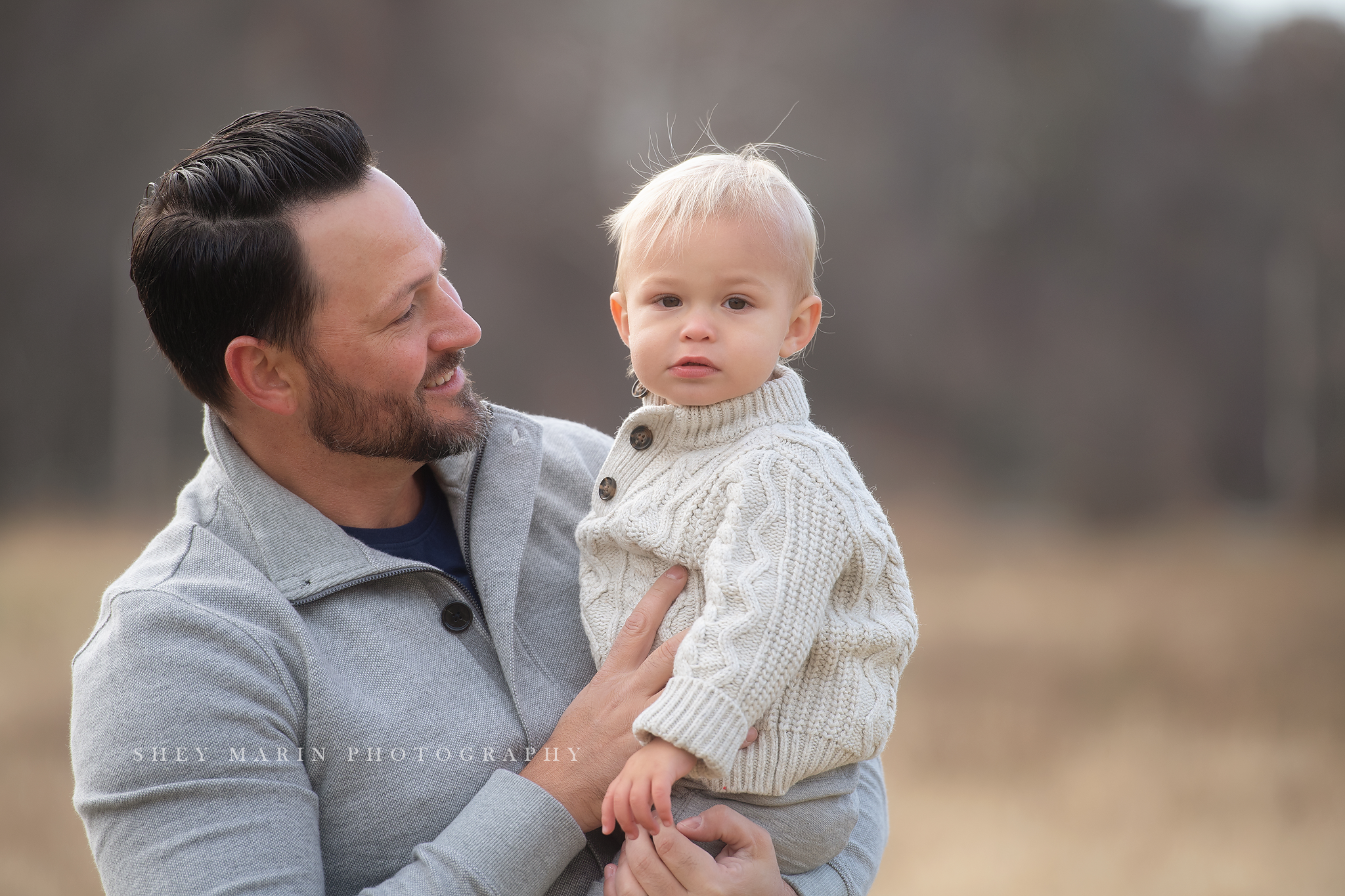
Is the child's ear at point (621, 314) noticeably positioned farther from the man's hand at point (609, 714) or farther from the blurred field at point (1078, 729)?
the blurred field at point (1078, 729)

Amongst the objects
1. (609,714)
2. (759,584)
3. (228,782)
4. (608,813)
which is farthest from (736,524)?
(228,782)

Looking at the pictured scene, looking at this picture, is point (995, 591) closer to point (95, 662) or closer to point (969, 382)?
point (969, 382)

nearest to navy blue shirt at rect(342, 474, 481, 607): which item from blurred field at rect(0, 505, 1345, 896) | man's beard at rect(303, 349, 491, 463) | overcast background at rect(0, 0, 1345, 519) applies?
man's beard at rect(303, 349, 491, 463)

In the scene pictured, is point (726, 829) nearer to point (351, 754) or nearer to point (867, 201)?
point (351, 754)

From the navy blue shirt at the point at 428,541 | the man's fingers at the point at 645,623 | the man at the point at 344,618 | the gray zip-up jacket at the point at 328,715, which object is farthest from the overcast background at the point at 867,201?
the man's fingers at the point at 645,623

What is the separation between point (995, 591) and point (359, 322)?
8.13 metres

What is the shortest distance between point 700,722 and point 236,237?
1034mm

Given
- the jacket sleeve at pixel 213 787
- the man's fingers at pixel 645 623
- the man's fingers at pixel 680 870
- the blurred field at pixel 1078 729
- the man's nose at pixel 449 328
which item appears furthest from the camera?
the blurred field at pixel 1078 729

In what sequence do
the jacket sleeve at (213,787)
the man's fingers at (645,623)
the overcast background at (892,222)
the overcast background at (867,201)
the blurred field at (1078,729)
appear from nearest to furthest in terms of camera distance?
the jacket sleeve at (213,787) → the man's fingers at (645,623) → the blurred field at (1078,729) → the overcast background at (892,222) → the overcast background at (867,201)

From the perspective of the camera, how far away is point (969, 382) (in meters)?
13.8

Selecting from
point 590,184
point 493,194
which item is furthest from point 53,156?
point 590,184

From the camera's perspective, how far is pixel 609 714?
5.41 ft

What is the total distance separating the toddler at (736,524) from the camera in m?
1.55

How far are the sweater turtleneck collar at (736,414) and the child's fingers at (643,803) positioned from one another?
1.72 feet
